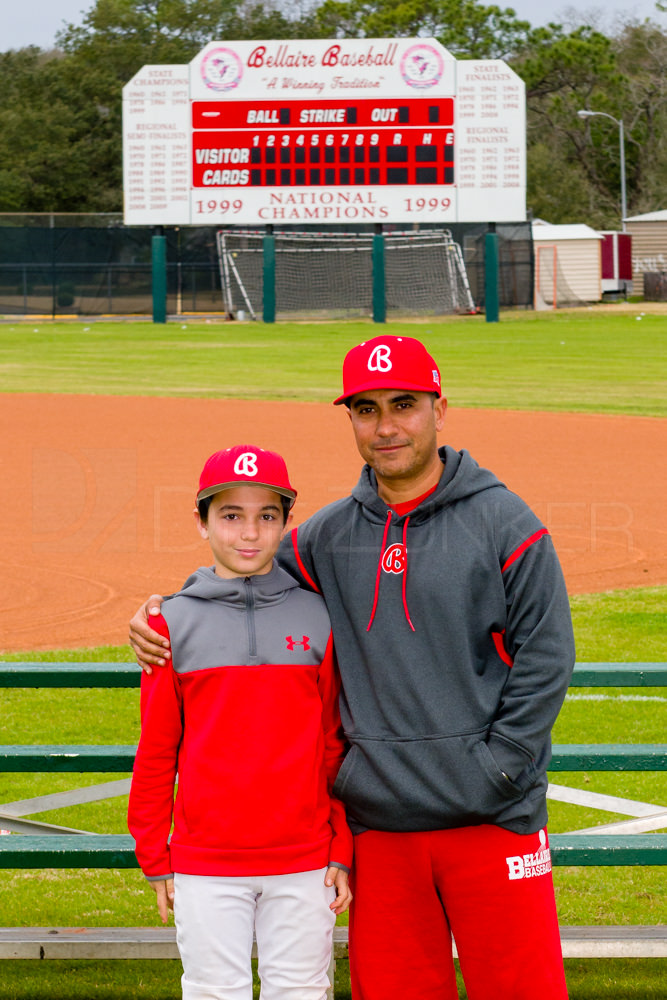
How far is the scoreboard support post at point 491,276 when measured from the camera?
1342 inches

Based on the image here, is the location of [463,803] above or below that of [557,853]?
above

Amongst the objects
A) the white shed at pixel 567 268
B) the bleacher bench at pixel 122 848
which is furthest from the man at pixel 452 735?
the white shed at pixel 567 268

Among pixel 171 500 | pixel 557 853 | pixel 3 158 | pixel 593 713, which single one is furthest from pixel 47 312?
pixel 557 853

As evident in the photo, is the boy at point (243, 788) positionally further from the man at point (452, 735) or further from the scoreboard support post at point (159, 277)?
the scoreboard support post at point (159, 277)

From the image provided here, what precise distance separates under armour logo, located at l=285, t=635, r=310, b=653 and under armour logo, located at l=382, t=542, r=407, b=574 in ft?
0.77

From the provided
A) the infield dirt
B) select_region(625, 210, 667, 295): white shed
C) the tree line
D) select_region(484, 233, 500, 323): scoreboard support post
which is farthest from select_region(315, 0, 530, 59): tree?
the infield dirt

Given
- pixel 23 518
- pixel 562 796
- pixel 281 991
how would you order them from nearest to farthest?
pixel 281 991 → pixel 562 796 → pixel 23 518

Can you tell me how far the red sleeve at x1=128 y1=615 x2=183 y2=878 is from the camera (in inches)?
108

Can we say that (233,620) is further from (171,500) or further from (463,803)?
(171,500)

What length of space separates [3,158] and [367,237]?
2552 centimetres

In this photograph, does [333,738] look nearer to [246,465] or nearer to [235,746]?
[235,746]

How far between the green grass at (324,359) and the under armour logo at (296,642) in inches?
612

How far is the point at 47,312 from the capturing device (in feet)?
127

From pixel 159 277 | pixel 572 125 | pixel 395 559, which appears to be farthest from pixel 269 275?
pixel 572 125
